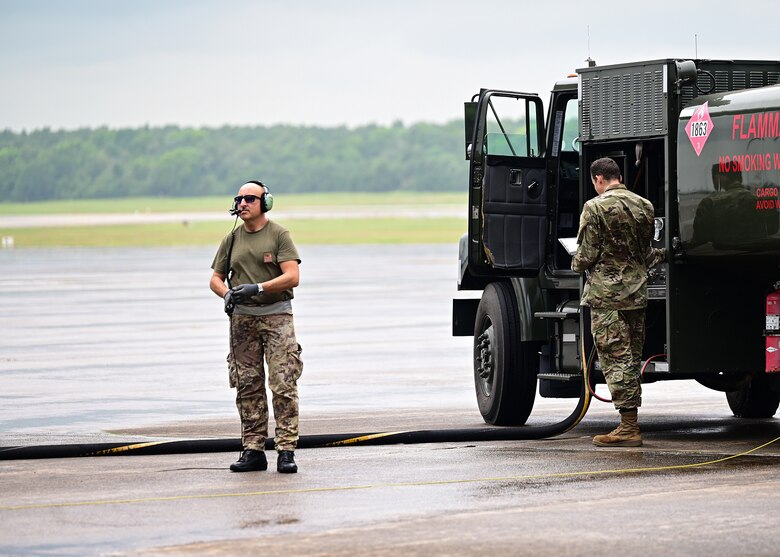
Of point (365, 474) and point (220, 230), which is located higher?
point (220, 230)

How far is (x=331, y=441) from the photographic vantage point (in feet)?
38.2

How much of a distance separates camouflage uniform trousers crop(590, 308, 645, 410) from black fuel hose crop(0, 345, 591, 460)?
0.46 meters

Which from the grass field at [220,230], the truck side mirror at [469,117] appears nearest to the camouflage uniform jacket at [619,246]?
the truck side mirror at [469,117]

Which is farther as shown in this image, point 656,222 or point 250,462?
point 656,222

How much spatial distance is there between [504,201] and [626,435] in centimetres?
215

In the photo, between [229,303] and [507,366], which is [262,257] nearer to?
[229,303]

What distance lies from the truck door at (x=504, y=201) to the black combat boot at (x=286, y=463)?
2.97m

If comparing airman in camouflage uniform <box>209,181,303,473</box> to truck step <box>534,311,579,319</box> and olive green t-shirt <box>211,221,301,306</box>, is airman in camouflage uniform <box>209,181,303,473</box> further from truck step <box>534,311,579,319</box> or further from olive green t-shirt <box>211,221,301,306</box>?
truck step <box>534,311,579,319</box>

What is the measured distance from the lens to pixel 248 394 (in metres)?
10.5

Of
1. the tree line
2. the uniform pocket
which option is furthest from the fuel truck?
the tree line

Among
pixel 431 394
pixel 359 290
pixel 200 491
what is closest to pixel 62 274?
pixel 359 290

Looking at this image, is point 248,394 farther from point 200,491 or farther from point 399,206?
point 399,206

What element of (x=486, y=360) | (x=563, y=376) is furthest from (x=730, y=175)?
(x=486, y=360)

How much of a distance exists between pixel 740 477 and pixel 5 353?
1312 centimetres
